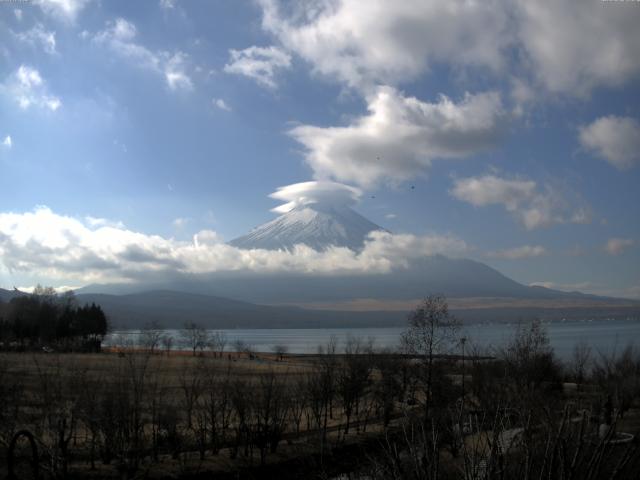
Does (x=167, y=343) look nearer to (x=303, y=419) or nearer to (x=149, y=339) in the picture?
(x=149, y=339)

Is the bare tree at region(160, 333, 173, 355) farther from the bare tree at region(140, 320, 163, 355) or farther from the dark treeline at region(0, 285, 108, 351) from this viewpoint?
the dark treeline at region(0, 285, 108, 351)

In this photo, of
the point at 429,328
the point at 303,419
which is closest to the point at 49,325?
Answer: the point at 303,419

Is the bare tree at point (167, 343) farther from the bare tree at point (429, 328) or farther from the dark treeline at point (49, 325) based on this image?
the bare tree at point (429, 328)

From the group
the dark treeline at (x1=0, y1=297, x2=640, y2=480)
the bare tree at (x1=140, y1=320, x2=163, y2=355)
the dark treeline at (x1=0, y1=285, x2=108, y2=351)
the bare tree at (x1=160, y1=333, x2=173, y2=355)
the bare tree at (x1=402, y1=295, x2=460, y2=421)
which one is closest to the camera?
the dark treeline at (x1=0, y1=297, x2=640, y2=480)

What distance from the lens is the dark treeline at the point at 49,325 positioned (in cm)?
9925

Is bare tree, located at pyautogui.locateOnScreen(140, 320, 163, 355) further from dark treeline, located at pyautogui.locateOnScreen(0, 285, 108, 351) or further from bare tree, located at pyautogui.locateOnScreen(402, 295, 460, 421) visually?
bare tree, located at pyautogui.locateOnScreen(402, 295, 460, 421)

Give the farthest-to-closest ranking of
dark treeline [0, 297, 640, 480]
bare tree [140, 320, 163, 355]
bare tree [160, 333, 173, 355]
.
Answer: bare tree [160, 333, 173, 355] → bare tree [140, 320, 163, 355] → dark treeline [0, 297, 640, 480]

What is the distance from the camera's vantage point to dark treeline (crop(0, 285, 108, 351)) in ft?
326

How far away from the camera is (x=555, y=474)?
20.4 feet

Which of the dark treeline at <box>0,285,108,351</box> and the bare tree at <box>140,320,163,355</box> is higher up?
the dark treeline at <box>0,285,108,351</box>

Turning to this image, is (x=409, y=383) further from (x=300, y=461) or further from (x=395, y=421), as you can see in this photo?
(x=300, y=461)

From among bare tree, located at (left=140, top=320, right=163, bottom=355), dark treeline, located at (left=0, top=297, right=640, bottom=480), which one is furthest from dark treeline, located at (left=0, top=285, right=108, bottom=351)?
dark treeline, located at (left=0, top=297, right=640, bottom=480)

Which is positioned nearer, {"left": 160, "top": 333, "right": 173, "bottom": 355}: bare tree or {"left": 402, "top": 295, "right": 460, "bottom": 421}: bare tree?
{"left": 402, "top": 295, "right": 460, "bottom": 421}: bare tree

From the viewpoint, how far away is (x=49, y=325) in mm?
108375
